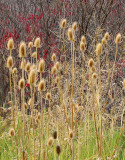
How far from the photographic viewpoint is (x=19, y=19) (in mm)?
6930

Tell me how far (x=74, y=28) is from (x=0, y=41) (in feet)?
15.2

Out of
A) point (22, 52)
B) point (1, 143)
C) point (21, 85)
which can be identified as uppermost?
point (22, 52)

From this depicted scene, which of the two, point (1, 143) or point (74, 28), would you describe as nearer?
point (74, 28)

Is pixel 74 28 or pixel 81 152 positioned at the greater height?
pixel 74 28

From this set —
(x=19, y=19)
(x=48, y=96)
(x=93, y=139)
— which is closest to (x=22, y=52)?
(x=48, y=96)

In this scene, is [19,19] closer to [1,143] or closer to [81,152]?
[1,143]

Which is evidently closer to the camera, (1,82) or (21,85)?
(21,85)

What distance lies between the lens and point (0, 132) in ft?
12.0

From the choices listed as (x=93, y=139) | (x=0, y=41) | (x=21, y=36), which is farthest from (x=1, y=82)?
(x=93, y=139)

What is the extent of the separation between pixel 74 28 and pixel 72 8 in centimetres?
717

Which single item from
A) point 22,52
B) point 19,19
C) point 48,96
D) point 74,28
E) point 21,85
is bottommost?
point 48,96

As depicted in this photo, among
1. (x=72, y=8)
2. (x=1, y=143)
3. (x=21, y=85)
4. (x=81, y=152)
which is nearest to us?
(x=21, y=85)

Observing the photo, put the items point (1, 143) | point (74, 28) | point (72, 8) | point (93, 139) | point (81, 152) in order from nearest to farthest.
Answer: point (74, 28)
point (81, 152)
point (93, 139)
point (1, 143)
point (72, 8)

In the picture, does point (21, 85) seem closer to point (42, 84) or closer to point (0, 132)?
point (42, 84)
